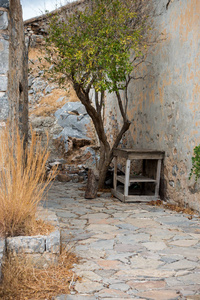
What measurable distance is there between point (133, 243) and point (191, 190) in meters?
1.74

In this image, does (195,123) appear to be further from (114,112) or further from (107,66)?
(114,112)

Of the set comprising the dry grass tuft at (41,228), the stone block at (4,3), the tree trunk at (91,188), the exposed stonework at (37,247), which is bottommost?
the tree trunk at (91,188)

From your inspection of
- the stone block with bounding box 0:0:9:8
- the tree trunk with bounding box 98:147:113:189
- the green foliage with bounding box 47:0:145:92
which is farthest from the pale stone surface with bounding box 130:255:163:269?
the tree trunk with bounding box 98:147:113:189

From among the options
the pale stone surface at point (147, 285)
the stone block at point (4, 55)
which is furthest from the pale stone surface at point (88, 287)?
the stone block at point (4, 55)

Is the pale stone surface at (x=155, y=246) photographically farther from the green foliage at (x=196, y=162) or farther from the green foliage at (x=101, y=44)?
the green foliage at (x=101, y=44)

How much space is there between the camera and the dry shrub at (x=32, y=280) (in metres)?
2.26

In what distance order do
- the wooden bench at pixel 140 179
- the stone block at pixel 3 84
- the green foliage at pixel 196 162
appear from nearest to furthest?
the stone block at pixel 3 84 → the green foliage at pixel 196 162 → the wooden bench at pixel 140 179

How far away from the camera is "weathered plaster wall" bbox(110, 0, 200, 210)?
4.82m

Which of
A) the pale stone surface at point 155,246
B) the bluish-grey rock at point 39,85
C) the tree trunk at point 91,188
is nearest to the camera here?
the pale stone surface at point 155,246

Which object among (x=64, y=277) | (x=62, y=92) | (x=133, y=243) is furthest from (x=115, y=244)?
(x=62, y=92)

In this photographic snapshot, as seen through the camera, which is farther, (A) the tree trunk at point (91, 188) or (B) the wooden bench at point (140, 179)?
(A) the tree trunk at point (91, 188)

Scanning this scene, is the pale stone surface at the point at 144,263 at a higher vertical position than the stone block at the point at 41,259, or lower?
lower

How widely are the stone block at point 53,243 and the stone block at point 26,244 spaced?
Answer: 0.04 meters

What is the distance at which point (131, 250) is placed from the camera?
3.28m
